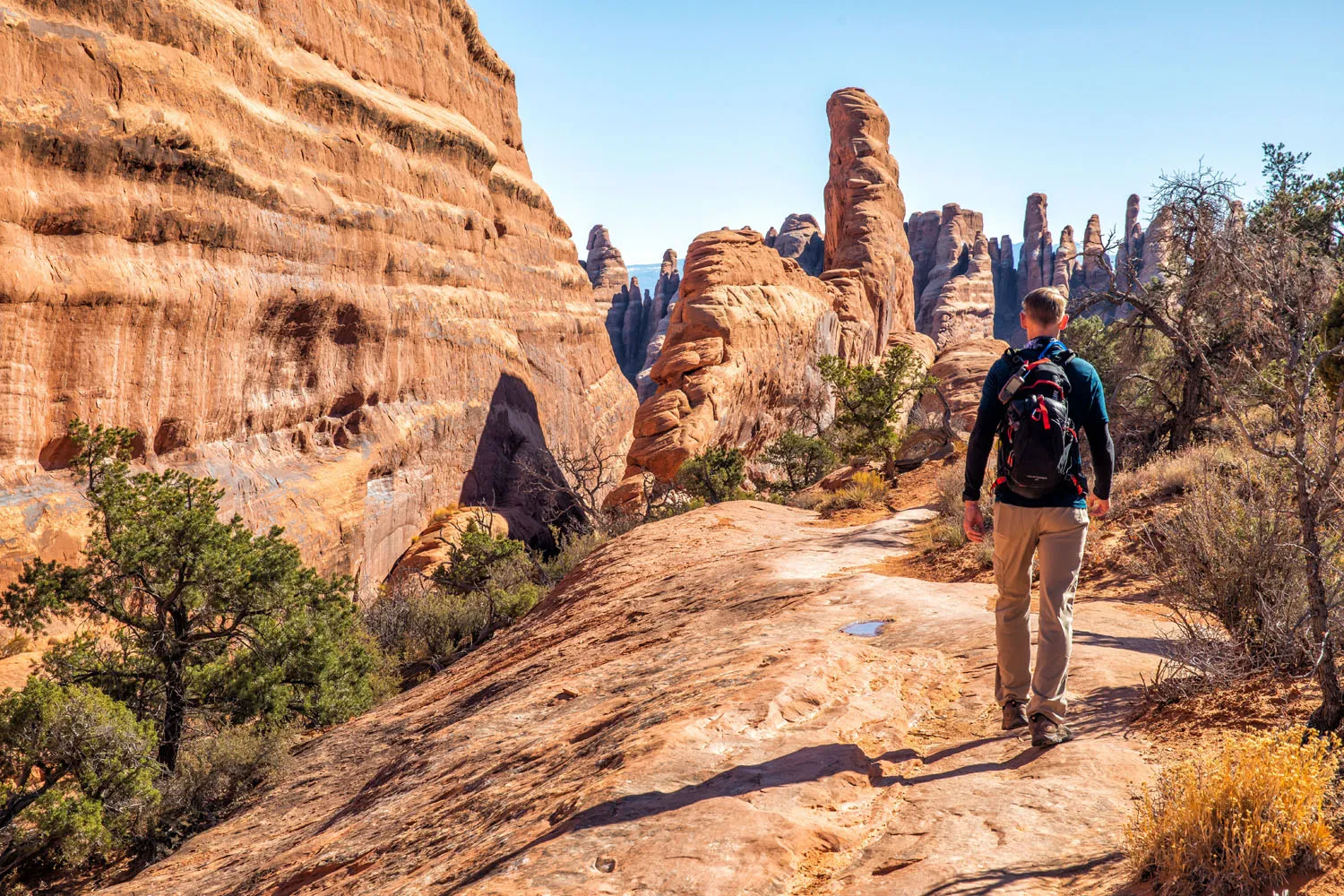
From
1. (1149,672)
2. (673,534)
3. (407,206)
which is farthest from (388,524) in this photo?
(1149,672)

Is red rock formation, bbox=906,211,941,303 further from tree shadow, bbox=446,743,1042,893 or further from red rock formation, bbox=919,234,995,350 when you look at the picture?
tree shadow, bbox=446,743,1042,893

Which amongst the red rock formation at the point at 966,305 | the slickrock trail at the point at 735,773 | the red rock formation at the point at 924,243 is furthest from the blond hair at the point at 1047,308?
the red rock formation at the point at 924,243

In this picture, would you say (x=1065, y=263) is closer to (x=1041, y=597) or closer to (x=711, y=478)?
(x=711, y=478)

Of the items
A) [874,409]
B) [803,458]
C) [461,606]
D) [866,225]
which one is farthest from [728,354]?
[866,225]

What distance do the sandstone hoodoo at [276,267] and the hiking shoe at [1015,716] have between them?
1865cm

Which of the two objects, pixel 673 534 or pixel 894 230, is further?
pixel 894 230

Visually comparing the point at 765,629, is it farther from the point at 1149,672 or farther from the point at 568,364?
the point at 568,364

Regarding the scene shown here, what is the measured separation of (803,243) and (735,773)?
96.5m

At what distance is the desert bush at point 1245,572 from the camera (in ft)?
16.3

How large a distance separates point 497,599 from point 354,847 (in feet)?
38.7

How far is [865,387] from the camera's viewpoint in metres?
23.6

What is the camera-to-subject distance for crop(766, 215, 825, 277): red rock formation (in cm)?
9525

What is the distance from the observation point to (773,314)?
119 ft

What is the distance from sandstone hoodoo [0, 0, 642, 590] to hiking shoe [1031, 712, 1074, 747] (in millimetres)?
18841
